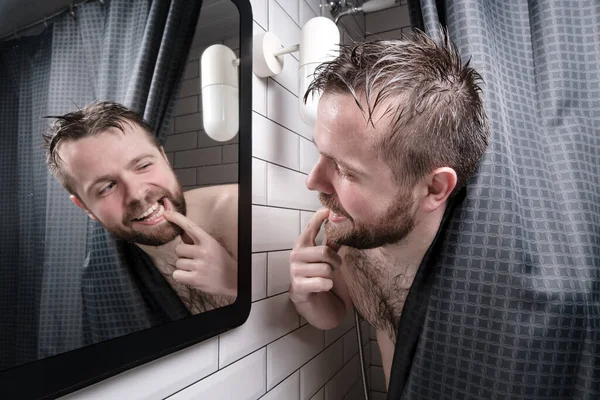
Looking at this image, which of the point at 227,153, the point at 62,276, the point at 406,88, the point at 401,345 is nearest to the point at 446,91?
the point at 406,88

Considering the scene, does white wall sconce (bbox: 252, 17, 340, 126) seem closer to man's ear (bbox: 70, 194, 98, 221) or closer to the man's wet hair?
the man's wet hair

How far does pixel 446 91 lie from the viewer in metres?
0.71

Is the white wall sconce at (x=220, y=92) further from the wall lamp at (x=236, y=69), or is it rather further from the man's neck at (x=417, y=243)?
the man's neck at (x=417, y=243)

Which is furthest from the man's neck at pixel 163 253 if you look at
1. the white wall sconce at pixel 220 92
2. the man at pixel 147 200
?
the white wall sconce at pixel 220 92

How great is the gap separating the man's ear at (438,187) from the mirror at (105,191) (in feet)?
1.41

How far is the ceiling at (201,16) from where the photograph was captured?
0.37 metres

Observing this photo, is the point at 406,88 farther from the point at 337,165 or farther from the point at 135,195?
the point at 135,195

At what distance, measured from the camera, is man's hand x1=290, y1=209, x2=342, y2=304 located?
0.85 meters

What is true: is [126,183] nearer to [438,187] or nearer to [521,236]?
[438,187]

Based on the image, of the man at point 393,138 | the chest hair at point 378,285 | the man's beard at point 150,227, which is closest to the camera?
the man's beard at point 150,227

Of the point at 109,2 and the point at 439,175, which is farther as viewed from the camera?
the point at 439,175

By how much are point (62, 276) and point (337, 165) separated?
20.2 inches

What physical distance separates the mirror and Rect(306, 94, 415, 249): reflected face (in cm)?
23

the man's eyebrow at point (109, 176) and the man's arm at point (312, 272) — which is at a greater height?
the man's eyebrow at point (109, 176)
